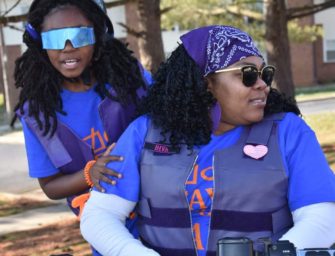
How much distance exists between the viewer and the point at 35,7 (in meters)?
2.90

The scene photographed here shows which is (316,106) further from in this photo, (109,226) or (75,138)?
(109,226)

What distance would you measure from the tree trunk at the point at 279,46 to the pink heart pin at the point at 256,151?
7.20m

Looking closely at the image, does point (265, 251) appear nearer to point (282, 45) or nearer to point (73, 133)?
point (73, 133)

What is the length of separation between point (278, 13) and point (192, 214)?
23.9 ft

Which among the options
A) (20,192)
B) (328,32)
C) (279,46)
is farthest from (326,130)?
(328,32)

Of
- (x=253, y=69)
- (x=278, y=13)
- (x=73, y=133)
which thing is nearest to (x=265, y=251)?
(x=253, y=69)

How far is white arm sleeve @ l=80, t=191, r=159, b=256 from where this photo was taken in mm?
2156

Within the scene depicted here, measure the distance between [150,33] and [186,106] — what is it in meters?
6.13

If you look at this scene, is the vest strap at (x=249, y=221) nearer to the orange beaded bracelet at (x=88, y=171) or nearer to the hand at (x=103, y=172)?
the hand at (x=103, y=172)

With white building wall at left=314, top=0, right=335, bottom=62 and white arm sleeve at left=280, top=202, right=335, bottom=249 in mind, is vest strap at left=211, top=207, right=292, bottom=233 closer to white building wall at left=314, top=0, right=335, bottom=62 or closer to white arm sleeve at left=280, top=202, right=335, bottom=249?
white arm sleeve at left=280, top=202, right=335, bottom=249

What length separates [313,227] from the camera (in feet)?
6.81

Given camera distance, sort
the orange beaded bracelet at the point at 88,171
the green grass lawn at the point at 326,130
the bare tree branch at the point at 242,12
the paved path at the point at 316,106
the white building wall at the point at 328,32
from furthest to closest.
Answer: the white building wall at the point at 328,32 → the paved path at the point at 316,106 → the bare tree branch at the point at 242,12 → the green grass lawn at the point at 326,130 → the orange beaded bracelet at the point at 88,171

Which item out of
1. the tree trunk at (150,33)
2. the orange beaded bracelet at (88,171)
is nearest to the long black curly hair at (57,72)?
the orange beaded bracelet at (88,171)

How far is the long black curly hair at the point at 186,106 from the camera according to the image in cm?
233
